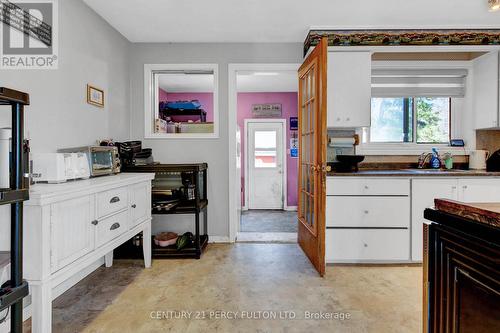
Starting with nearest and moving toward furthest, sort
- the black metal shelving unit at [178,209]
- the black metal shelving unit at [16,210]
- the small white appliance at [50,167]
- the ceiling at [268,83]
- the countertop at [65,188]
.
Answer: the black metal shelving unit at [16,210] < the countertop at [65,188] < the small white appliance at [50,167] < the black metal shelving unit at [178,209] < the ceiling at [268,83]

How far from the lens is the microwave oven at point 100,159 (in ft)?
7.44

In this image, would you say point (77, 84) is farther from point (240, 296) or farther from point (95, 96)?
point (240, 296)

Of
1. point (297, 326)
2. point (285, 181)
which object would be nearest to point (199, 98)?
point (285, 181)

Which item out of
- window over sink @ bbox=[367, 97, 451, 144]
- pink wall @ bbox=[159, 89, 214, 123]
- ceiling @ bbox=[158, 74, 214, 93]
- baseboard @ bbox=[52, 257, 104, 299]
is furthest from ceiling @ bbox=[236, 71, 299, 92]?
baseboard @ bbox=[52, 257, 104, 299]

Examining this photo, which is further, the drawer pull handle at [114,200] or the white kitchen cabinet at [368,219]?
the white kitchen cabinet at [368,219]

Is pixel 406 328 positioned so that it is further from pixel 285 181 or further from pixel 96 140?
pixel 285 181

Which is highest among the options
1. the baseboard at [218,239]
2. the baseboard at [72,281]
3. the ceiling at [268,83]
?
the ceiling at [268,83]

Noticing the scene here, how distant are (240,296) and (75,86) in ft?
7.12

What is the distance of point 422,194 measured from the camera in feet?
9.18

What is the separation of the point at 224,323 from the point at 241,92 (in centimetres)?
473

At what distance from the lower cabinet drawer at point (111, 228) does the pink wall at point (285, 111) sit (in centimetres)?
381

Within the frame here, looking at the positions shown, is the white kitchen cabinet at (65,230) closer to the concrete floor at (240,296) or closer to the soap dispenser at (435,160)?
the concrete floor at (240,296)

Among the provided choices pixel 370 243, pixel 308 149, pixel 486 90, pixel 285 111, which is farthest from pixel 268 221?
pixel 486 90

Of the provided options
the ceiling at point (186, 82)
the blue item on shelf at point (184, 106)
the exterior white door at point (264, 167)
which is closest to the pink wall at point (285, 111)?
the exterior white door at point (264, 167)
